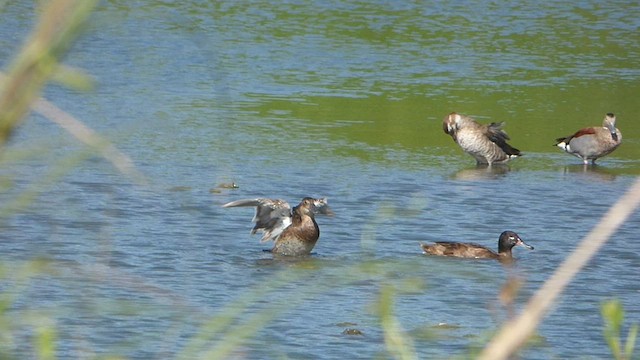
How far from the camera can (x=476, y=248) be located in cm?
902

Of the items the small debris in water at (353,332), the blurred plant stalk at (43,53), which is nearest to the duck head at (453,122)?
the small debris in water at (353,332)

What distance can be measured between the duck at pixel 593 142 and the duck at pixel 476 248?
12.5ft

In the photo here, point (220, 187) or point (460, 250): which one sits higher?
point (460, 250)

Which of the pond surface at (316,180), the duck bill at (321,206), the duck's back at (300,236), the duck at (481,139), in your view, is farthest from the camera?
the duck at (481,139)

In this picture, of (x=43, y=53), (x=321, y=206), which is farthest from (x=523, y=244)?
(x=43, y=53)

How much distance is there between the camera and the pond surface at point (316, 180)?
2928 millimetres

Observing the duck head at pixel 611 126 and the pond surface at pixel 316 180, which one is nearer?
the pond surface at pixel 316 180

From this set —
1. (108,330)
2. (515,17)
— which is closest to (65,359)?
(108,330)

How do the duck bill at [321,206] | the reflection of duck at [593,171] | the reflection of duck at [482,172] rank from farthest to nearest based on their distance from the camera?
the reflection of duck at [593,171] → the reflection of duck at [482,172] → the duck bill at [321,206]

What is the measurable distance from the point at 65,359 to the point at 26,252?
2346mm

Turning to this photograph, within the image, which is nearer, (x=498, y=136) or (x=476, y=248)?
(x=476, y=248)

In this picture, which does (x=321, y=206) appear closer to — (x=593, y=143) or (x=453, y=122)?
(x=453, y=122)

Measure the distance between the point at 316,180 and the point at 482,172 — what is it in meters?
2.11

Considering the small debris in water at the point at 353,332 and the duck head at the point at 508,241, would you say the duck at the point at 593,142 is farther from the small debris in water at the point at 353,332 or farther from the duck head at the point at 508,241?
the small debris in water at the point at 353,332
